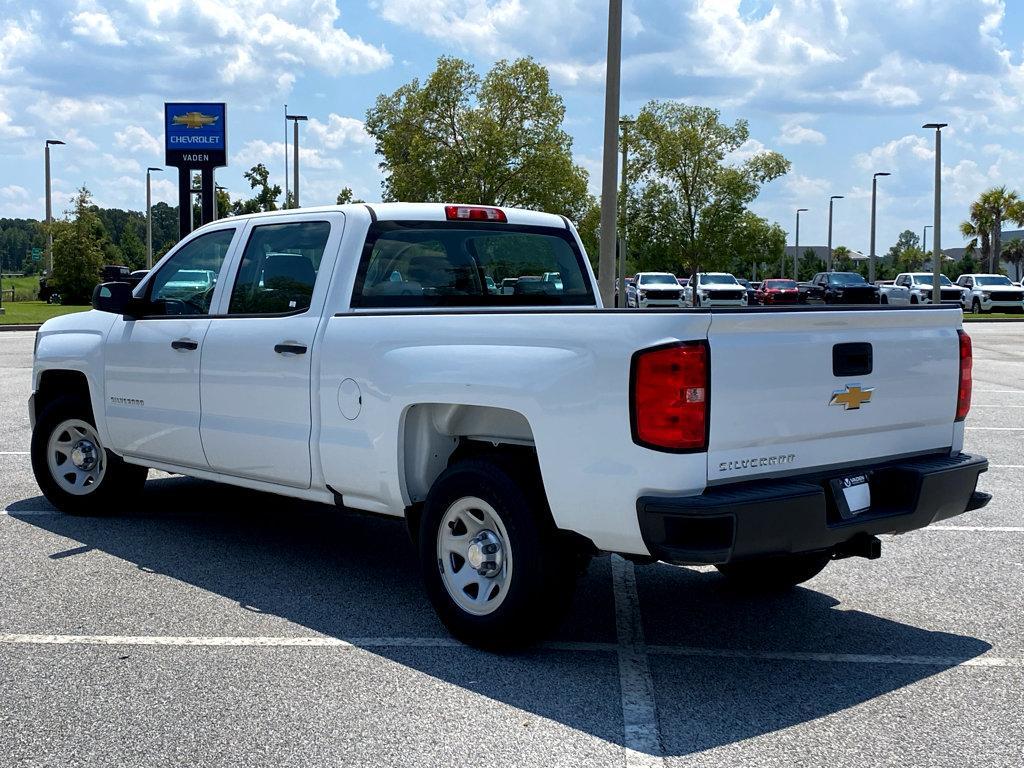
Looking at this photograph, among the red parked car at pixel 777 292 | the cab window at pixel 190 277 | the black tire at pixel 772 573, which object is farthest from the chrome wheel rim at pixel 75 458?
the red parked car at pixel 777 292

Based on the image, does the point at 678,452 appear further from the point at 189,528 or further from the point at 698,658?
the point at 189,528

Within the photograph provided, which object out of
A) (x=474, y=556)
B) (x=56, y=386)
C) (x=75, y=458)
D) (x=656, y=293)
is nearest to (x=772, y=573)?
(x=474, y=556)

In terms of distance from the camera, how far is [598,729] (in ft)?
13.7

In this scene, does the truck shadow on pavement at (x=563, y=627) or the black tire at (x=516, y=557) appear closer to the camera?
the truck shadow on pavement at (x=563, y=627)

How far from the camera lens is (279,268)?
6379mm

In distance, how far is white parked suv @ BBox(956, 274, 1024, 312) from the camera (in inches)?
1916

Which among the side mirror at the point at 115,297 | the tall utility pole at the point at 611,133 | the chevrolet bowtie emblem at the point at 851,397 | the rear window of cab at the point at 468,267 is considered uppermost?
the tall utility pole at the point at 611,133

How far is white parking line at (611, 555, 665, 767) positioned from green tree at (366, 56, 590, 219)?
1490 inches

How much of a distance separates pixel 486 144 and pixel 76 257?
19715mm

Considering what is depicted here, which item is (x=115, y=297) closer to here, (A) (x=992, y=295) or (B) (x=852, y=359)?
(B) (x=852, y=359)

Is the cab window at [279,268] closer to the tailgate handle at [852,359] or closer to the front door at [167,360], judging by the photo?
the front door at [167,360]

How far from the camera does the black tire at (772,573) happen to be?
589 cm

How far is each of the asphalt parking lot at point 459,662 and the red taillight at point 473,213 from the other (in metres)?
1.93

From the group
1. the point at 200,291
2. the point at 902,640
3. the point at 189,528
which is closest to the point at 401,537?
the point at 189,528
